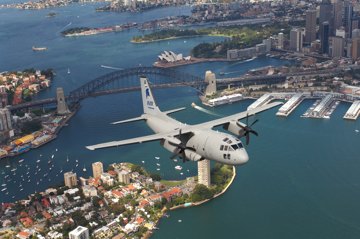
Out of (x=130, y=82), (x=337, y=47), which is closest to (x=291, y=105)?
(x=130, y=82)

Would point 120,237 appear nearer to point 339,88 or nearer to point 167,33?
point 339,88

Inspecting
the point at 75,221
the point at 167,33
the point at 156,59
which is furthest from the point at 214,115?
the point at 167,33

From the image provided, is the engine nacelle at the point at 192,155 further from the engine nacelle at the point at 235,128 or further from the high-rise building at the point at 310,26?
the high-rise building at the point at 310,26

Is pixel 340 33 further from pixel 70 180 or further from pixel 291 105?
pixel 70 180

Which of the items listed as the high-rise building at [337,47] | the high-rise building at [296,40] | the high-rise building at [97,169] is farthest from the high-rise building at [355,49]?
the high-rise building at [97,169]

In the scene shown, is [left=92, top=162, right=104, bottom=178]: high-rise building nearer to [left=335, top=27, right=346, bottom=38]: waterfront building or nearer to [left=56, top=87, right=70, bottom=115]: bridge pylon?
[left=56, top=87, right=70, bottom=115]: bridge pylon

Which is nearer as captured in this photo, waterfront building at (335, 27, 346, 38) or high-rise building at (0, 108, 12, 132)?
high-rise building at (0, 108, 12, 132)

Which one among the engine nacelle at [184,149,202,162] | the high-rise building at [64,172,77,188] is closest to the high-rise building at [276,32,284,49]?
the high-rise building at [64,172,77,188]
